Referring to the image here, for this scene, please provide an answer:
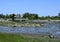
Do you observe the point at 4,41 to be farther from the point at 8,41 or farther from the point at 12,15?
the point at 12,15

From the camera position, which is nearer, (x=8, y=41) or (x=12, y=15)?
(x=8, y=41)

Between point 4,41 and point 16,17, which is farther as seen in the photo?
point 16,17

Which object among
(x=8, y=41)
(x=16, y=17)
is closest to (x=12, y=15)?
(x=16, y=17)

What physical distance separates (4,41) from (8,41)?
0.50m

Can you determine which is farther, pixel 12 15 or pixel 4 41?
pixel 12 15

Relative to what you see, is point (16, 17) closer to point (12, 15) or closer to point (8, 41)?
point (12, 15)

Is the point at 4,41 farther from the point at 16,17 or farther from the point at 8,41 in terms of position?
the point at 16,17

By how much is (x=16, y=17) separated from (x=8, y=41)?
172584 mm

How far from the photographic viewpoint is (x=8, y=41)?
75.3 feet

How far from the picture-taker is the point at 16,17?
195m

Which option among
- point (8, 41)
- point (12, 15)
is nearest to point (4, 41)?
point (8, 41)

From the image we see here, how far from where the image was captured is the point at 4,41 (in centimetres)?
2264

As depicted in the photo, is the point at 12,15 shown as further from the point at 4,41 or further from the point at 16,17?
the point at 4,41

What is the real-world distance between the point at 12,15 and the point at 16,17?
488 centimetres
